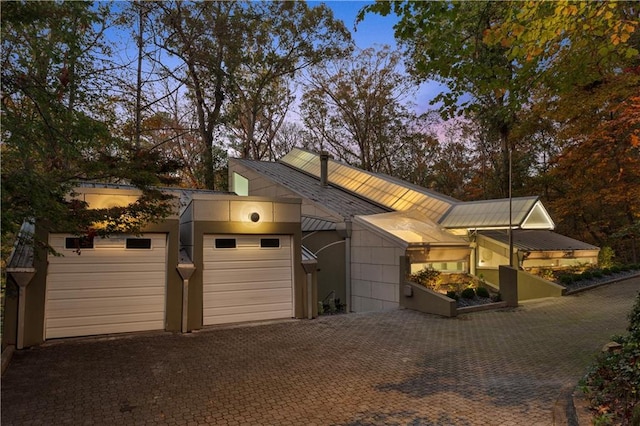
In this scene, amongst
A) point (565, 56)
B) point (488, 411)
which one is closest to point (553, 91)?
point (565, 56)

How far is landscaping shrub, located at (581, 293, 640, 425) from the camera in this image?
4.41m

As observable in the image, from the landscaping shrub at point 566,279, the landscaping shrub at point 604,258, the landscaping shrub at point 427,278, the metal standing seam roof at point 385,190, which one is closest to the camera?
the landscaping shrub at point 427,278

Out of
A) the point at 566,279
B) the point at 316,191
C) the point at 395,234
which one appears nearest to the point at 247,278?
the point at 395,234

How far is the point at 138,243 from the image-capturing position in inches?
388

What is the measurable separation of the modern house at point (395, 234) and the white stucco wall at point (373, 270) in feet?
0.11

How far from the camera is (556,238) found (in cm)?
2159

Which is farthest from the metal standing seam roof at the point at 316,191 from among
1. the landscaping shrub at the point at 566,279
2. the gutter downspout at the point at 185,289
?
the landscaping shrub at the point at 566,279

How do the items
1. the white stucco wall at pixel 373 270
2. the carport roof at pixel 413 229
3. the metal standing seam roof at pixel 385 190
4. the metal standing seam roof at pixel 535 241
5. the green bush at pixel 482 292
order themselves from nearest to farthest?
the white stucco wall at pixel 373 270, the green bush at pixel 482 292, the carport roof at pixel 413 229, the metal standing seam roof at pixel 535 241, the metal standing seam roof at pixel 385 190

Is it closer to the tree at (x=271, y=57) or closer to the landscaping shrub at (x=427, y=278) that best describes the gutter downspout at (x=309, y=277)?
the landscaping shrub at (x=427, y=278)

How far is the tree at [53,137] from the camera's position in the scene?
4.70 metres

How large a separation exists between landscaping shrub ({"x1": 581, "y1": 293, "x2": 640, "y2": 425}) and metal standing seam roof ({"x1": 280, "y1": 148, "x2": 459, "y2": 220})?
12928 millimetres

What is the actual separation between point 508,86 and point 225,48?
22.0 metres

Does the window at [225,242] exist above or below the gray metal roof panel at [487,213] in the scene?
below

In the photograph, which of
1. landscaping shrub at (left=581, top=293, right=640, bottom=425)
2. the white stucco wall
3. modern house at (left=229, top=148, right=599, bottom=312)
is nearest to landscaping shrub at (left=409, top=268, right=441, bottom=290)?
modern house at (left=229, top=148, right=599, bottom=312)
